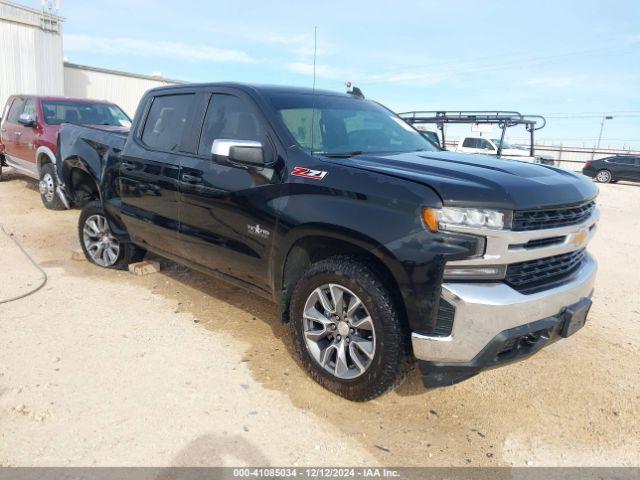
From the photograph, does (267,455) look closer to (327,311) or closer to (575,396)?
(327,311)

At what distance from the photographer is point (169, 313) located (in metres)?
4.35

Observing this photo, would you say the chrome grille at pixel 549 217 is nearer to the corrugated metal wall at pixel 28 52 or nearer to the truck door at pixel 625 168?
the corrugated metal wall at pixel 28 52

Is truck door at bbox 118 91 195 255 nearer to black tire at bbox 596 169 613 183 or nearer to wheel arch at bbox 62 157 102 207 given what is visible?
wheel arch at bbox 62 157 102 207

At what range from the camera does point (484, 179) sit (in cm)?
265

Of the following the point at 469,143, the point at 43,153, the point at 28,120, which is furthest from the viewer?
the point at 469,143

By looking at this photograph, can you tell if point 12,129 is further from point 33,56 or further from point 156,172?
point 33,56

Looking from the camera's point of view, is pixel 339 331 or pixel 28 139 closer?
pixel 339 331

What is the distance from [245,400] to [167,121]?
2592mm

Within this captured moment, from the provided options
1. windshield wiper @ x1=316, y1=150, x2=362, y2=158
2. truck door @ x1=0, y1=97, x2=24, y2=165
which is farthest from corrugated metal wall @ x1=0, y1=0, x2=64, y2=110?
windshield wiper @ x1=316, y1=150, x2=362, y2=158

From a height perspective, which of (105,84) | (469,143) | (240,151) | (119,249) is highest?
(105,84)

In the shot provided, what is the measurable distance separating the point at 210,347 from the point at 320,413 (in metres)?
1.17

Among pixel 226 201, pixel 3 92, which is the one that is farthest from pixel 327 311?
pixel 3 92

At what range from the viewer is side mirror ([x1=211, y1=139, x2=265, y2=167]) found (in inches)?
125

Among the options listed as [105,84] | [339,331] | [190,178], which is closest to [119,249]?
[190,178]
